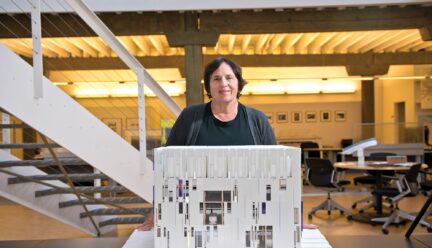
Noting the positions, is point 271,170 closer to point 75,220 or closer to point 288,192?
point 288,192

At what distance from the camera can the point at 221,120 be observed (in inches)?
67.6

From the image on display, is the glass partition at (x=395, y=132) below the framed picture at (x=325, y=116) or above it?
below

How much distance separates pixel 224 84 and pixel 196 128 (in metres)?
0.22

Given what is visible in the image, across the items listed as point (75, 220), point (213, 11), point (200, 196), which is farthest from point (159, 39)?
point (200, 196)

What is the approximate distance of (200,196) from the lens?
109 centimetres

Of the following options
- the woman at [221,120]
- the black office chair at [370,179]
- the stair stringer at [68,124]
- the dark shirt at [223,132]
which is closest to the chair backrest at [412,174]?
the black office chair at [370,179]

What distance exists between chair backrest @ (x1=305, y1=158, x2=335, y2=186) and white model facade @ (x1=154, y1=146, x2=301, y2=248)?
17.8 ft

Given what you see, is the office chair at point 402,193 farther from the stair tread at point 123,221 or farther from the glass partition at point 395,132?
the glass partition at point 395,132

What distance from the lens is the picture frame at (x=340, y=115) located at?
13.1 metres

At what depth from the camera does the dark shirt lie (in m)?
1.68

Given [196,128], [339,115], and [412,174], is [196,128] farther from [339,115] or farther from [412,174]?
[339,115]

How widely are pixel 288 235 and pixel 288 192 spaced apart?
113 millimetres

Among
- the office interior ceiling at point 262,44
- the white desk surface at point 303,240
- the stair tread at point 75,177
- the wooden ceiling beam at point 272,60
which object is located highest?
the office interior ceiling at point 262,44

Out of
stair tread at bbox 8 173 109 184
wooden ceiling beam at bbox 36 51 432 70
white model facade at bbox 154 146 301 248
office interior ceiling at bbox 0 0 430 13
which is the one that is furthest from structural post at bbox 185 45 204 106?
white model facade at bbox 154 146 301 248
